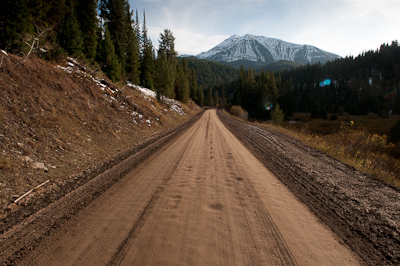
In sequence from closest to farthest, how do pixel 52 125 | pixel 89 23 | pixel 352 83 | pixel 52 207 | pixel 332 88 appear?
pixel 52 207 < pixel 52 125 < pixel 89 23 < pixel 352 83 < pixel 332 88

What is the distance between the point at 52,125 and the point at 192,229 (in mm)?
7429

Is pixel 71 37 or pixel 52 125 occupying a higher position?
pixel 71 37

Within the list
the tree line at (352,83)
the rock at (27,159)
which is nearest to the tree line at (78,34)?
the rock at (27,159)

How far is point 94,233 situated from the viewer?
2867mm

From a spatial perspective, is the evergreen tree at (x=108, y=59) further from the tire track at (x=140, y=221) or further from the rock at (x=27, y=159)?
the tire track at (x=140, y=221)

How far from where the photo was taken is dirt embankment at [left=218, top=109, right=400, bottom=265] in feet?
9.36

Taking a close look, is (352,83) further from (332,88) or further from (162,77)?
(162,77)

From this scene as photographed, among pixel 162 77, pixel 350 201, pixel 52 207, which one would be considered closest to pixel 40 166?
pixel 52 207

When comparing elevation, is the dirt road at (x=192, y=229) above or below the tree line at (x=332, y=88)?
below

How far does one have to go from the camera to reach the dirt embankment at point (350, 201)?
2.85m

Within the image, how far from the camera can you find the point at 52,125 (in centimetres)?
721

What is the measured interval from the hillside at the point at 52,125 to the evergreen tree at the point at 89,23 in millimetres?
5956

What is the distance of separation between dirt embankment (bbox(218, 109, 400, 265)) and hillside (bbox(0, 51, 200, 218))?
6.22 m

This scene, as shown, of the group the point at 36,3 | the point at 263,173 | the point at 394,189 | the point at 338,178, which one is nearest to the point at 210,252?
the point at 263,173
